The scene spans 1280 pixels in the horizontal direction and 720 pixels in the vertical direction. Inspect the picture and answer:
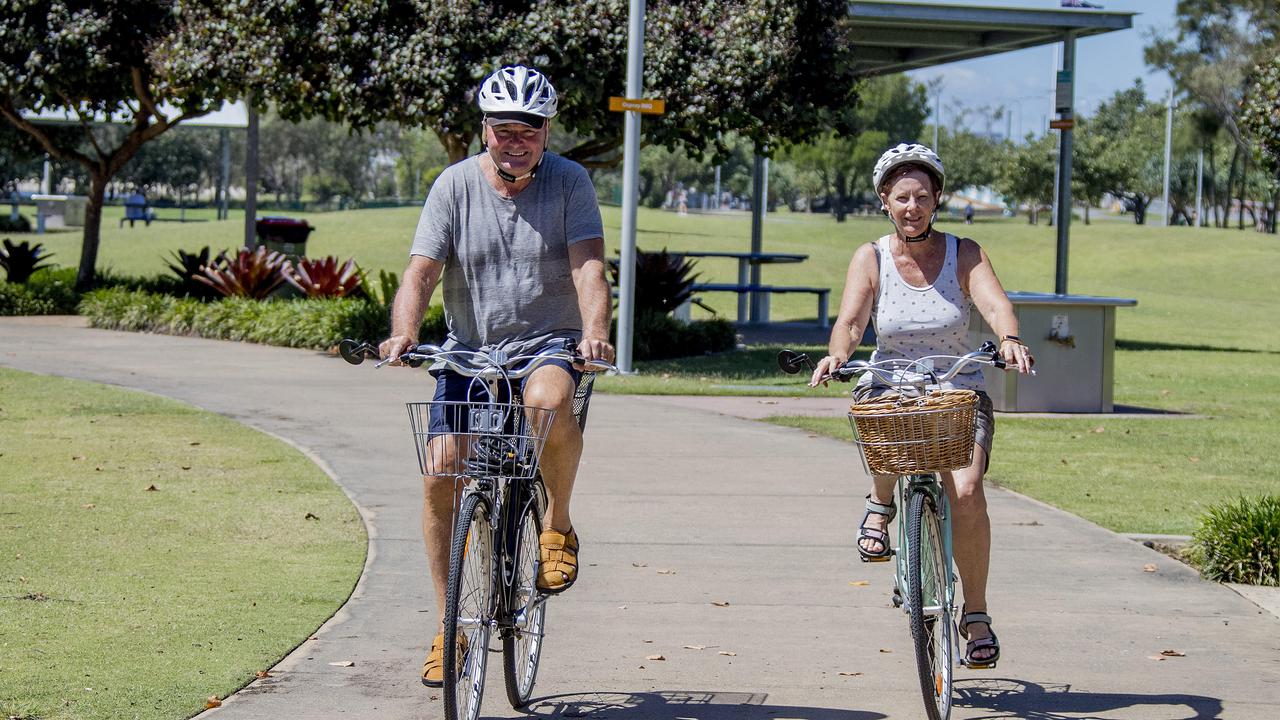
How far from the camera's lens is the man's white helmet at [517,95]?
4.93 metres

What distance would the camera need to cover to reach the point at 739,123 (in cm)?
1797

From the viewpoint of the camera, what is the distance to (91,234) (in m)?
24.3

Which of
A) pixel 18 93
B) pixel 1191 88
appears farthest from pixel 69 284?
pixel 1191 88

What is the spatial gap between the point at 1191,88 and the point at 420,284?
69360 millimetres

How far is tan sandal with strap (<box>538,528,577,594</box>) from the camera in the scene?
5.12 metres

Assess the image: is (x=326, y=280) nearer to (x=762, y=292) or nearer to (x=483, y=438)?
(x=762, y=292)

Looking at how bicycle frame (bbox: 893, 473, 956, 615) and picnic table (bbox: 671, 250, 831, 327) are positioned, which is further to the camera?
picnic table (bbox: 671, 250, 831, 327)

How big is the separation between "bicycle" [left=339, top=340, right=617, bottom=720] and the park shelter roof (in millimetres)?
15928

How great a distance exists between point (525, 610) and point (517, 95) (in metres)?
1.60

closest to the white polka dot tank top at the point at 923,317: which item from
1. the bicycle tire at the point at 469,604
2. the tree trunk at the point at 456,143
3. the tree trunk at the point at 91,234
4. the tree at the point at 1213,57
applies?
the bicycle tire at the point at 469,604

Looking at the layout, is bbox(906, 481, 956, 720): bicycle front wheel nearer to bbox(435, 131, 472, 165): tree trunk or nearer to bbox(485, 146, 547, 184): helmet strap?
bbox(485, 146, 547, 184): helmet strap

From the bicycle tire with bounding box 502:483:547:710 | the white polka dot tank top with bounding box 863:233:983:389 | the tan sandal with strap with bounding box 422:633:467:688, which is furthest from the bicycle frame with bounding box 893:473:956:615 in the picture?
the tan sandal with strap with bounding box 422:633:467:688

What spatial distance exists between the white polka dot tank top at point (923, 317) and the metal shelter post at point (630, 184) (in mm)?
10391

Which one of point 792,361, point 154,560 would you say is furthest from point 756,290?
point 792,361
